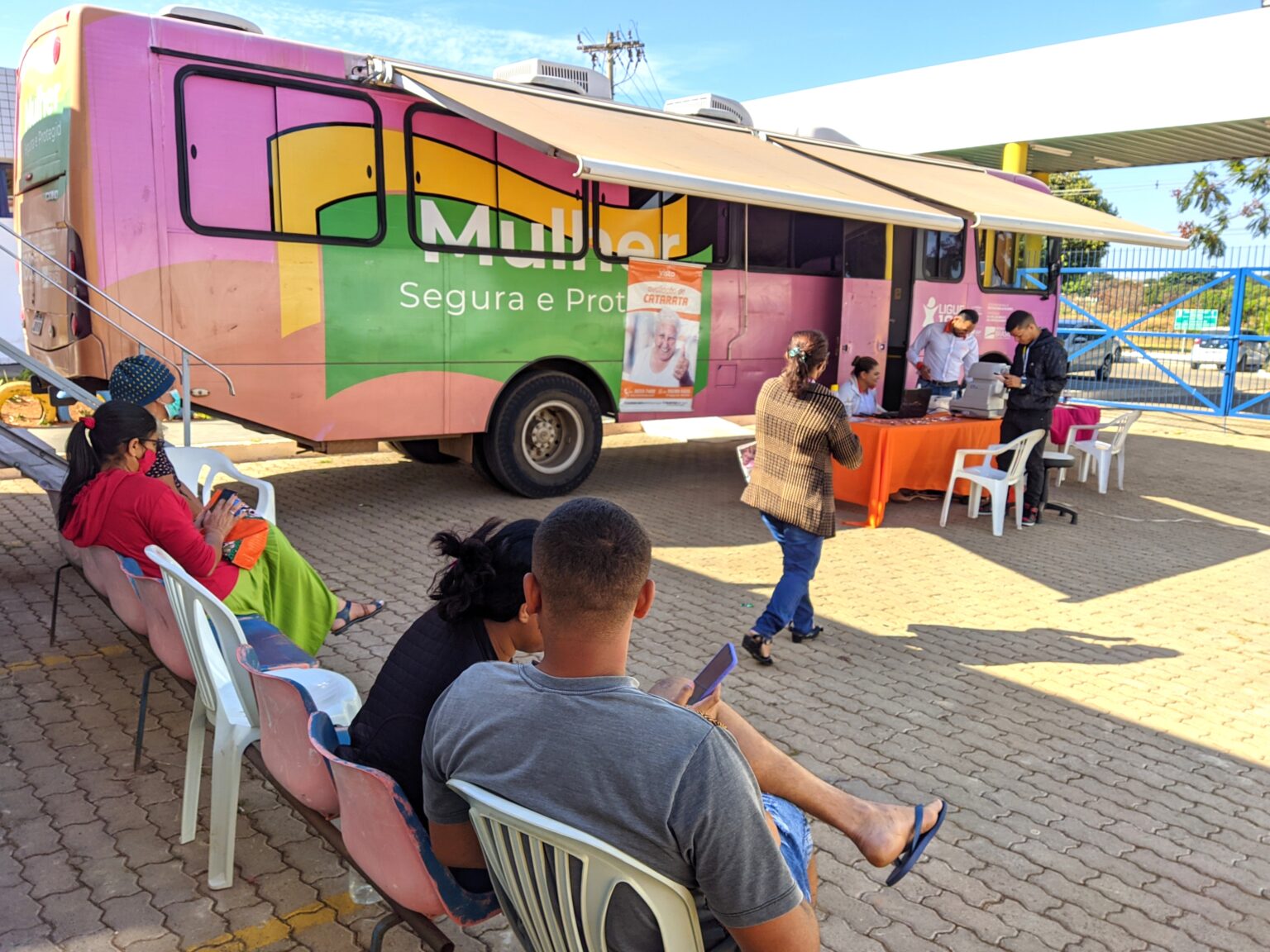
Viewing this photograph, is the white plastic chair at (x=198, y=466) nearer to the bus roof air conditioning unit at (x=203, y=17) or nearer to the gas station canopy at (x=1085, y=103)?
the bus roof air conditioning unit at (x=203, y=17)

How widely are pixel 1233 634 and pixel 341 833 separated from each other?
5.12 m

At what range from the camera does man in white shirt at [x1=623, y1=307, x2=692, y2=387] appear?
844 cm

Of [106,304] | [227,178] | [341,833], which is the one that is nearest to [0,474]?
[106,304]

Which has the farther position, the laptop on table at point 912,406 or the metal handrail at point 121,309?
the laptop on table at point 912,406

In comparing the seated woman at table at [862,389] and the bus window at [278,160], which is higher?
the bus window at [278,160]

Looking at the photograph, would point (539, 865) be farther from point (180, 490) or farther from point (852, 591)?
point (852, 591)

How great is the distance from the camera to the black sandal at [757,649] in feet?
15.6

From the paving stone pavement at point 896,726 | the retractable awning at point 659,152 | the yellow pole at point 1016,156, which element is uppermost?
the yellow pole at point 1016,156

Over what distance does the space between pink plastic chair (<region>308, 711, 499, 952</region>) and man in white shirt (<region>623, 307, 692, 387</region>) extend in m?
6.48

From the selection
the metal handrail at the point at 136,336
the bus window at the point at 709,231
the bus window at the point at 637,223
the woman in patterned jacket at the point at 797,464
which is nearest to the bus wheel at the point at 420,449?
the bus window at the point at 637,223

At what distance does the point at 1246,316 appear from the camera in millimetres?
23344

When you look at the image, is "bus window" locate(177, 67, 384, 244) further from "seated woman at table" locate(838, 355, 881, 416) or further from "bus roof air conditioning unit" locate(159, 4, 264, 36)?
"seated woman at table" locate(838, 355, 881, 416)

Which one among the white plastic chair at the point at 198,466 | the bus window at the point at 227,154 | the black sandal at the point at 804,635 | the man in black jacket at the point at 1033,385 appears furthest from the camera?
the man in black jacket at the point at 1033,385

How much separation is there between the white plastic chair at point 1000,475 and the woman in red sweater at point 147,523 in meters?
5.35
